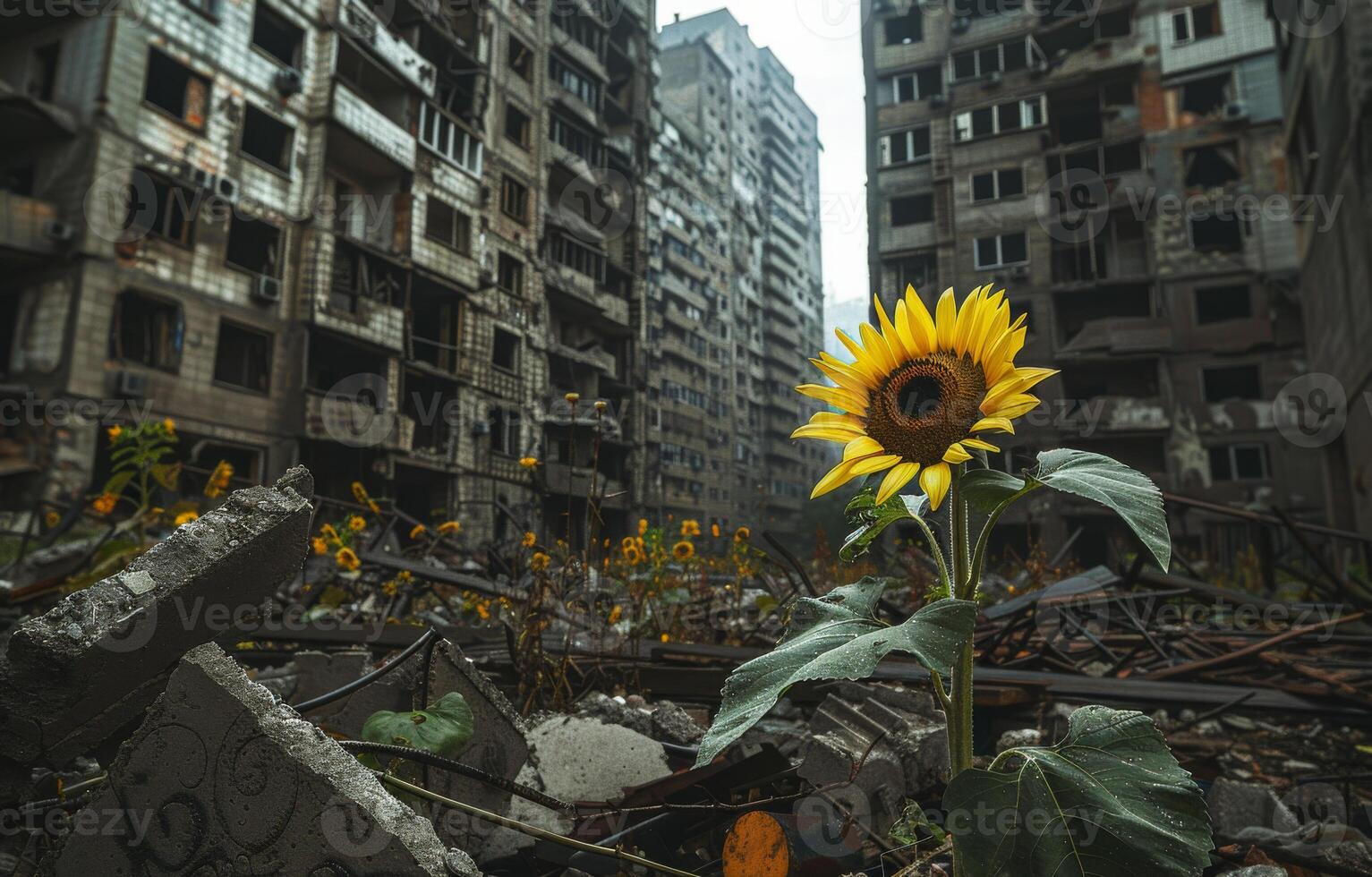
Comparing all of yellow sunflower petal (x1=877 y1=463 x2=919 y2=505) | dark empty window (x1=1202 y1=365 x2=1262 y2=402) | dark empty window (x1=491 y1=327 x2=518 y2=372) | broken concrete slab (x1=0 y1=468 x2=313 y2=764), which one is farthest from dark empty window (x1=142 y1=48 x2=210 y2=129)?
dark empty window (x1=1202 y1=365 x2=1262 y2=402)

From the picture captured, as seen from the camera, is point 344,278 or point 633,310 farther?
point 633,310

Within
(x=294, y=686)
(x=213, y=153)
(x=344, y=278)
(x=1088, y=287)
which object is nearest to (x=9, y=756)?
(x=294, y=686)

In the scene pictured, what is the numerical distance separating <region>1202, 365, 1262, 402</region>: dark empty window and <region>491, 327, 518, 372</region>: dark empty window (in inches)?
942

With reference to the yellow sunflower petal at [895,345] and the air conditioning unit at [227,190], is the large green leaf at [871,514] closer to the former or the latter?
the yellow sunflower petal at [895,345]

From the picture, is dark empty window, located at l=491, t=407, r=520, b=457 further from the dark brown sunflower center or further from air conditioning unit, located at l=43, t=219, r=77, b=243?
the dark brown sunflower center

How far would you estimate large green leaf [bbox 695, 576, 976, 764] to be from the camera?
3.19 ft

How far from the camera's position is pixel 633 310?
3694 cm

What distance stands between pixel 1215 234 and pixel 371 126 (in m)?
27.5

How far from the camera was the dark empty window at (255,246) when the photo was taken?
1847cm

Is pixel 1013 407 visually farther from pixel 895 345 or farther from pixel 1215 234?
pixel 1215 234

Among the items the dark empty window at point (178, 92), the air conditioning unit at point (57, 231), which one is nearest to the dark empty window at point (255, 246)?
the dark empty window at point (178, 92)

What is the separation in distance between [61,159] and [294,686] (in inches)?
667

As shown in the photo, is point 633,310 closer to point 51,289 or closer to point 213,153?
point 213,153

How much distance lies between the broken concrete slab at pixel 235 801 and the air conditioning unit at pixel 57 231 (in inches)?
670
